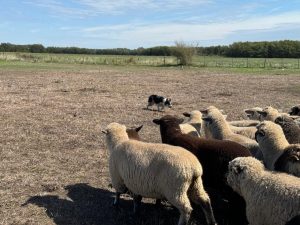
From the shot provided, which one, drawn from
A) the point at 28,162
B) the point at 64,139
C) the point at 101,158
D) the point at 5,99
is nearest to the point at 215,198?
the point at 101,158

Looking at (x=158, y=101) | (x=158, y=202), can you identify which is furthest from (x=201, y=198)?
(x=158, y=101)

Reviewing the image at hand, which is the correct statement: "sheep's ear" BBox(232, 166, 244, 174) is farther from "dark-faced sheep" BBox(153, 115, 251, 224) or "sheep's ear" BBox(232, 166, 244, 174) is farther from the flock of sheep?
"dark-faced sheep" BBox(153, 115, 251, 224)

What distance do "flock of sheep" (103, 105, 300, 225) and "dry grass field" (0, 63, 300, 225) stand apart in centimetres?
67

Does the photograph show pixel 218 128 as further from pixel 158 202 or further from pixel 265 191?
pixel 265 191

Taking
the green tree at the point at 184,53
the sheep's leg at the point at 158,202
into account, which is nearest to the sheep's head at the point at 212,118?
the sheep's leg at the point at 158,202

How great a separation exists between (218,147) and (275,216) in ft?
6.88

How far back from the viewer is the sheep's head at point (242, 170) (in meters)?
5.92

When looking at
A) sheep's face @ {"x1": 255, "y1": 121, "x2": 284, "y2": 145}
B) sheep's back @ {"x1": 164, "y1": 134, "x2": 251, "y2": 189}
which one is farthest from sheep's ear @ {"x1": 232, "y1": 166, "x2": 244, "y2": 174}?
sheep's face @ {"x1": 255, "y1": 121, "x2": 284, "y2": 145}

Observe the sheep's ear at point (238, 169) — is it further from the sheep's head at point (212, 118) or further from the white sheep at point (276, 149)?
the sheep's head at point (212, 118)

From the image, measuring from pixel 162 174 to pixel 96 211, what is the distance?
1.67m

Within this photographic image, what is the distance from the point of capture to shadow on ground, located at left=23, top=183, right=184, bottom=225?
703cm

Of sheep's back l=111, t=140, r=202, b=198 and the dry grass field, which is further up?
sheep's back l=111, t=140, r=202, b=198

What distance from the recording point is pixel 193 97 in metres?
23.2

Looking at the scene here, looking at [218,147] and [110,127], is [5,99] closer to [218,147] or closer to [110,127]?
[110,127]
